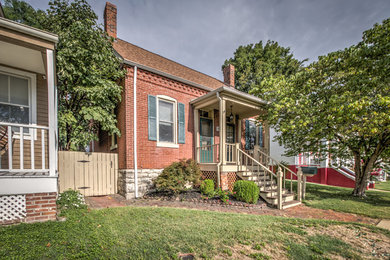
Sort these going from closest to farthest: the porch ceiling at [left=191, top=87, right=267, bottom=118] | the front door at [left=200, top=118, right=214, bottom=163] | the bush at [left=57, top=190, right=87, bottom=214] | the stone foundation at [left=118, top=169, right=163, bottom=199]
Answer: the bush at [left=57, top=190, right=87, bottom=214] → the stone foundation at [left=118, top=169, right=163, bottom=199] → the porch ceiling at [left=191, top=87, right=267, bottom=118] → the front door at [left=200, top=118, right=214, bottom=163]

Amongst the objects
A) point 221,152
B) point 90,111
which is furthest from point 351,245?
point 90,111

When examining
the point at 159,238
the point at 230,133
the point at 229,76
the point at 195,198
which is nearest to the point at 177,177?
the point at 195,198

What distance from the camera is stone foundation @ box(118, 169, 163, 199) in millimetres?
6062

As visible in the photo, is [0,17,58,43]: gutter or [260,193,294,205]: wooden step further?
[260,193,294,205]: wooden step

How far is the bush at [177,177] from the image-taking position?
584cm

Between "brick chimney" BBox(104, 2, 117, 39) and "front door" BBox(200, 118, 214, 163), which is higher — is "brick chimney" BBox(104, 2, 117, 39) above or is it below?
above

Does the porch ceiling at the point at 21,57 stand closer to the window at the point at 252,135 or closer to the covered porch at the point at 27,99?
the covered porch at the point at 27,99

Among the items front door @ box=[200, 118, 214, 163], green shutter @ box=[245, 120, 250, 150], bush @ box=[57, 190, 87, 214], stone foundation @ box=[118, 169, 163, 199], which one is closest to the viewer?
bush @ box=[57, 190, 87, 214]

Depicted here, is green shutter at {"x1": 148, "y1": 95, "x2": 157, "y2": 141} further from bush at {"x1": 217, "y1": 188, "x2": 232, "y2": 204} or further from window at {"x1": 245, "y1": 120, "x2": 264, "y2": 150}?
window at {"x1": 245, "y1": 120, "x2": 264, "y2": 150}

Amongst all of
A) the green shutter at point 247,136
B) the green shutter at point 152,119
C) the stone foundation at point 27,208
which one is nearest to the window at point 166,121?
the green shutter at point 152,119

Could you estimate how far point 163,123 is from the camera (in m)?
7.21

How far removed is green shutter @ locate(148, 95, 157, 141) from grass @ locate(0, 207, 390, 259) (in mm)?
3225

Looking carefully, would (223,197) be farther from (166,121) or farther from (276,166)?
(276,166)

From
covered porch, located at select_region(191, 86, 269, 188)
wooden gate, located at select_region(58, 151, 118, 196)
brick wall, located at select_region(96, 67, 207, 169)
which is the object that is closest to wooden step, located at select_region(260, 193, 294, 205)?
covered porch, located at select_region(191, 86, 269, 188)
